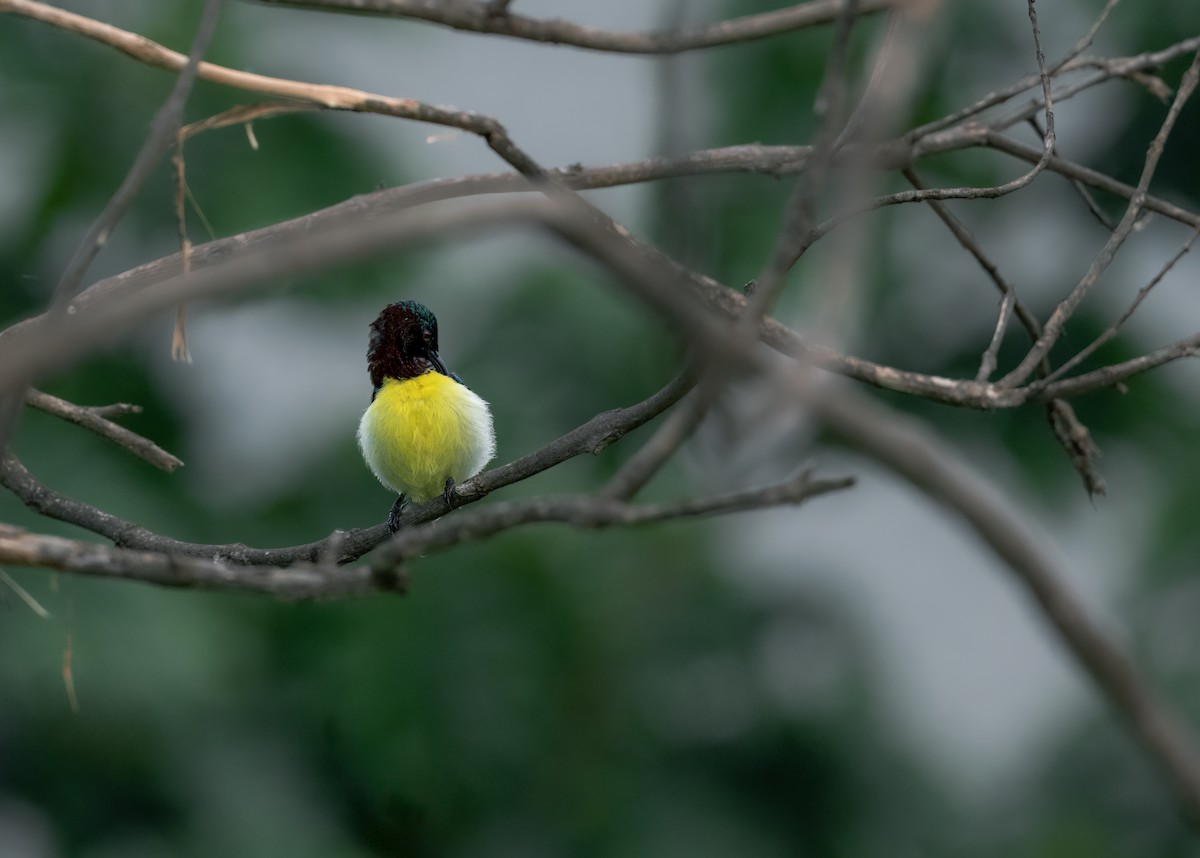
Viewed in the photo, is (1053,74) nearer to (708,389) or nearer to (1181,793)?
(708,389)

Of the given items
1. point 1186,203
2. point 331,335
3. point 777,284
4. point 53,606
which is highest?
point 1186,203

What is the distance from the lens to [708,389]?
1.39m

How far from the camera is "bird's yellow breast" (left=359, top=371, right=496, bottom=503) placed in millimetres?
4215

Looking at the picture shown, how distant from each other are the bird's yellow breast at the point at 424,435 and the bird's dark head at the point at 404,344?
43 millimetres

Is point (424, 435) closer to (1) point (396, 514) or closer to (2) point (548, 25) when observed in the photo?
(1) point (396, 514)

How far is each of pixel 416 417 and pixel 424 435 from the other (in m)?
0.07

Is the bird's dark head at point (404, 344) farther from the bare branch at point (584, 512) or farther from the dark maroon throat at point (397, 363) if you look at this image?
the bare branch at point (584, 512)

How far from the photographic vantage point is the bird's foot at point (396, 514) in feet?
10.7

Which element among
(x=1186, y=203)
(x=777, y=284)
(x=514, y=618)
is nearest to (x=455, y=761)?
(x=514, y=618)

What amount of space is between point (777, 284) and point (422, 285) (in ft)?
25.8

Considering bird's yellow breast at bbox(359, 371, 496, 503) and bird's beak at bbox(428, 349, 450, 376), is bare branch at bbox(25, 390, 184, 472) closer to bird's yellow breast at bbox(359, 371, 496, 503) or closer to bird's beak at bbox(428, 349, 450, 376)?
bird's yellow breast at bbox(359, 371, 496, 503)

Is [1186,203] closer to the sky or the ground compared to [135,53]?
closer to the sky

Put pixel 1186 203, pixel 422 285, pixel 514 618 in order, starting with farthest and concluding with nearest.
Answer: pixel 1186 203 < pixel 422 285 < pixel 514 618

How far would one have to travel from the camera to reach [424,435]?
4207 mm
